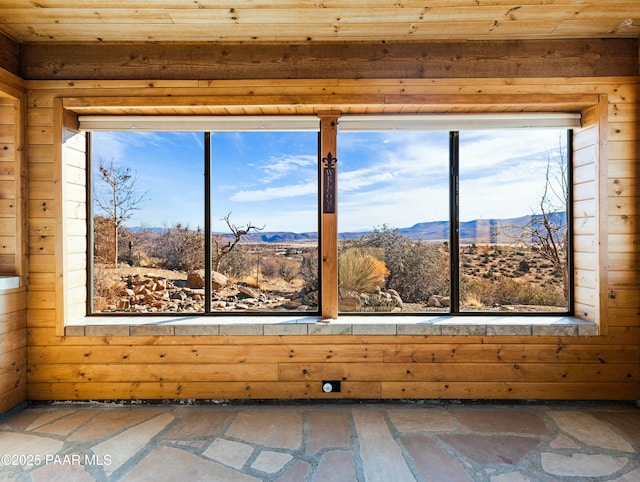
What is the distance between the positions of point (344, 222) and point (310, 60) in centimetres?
128

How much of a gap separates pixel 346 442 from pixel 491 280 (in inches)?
68.7

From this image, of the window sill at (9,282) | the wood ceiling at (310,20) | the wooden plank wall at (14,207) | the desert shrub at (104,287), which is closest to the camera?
the wood ceiling at (310,20)

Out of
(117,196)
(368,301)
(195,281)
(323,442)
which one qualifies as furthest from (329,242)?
(117,196)

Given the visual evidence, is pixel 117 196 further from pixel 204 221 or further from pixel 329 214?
pixel 329 214

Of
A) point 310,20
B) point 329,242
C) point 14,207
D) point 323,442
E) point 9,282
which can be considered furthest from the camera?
point 329,242

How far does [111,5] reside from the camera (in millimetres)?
2217

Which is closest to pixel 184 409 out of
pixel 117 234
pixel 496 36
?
pixel 117 234

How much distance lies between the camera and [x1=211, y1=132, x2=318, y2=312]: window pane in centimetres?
295

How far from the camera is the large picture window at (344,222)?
115 inches

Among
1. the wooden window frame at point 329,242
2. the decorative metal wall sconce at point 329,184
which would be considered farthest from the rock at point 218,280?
the decorative metal wall sconce at point 329,184

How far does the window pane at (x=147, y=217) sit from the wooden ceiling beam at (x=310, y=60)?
0.52m

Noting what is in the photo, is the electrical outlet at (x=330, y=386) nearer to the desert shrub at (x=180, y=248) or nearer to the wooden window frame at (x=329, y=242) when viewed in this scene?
the wooden window frame at (x=329, y=242)

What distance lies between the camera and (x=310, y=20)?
7.77 ft

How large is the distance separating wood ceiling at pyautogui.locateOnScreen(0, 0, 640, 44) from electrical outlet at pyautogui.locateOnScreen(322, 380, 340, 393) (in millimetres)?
2579
